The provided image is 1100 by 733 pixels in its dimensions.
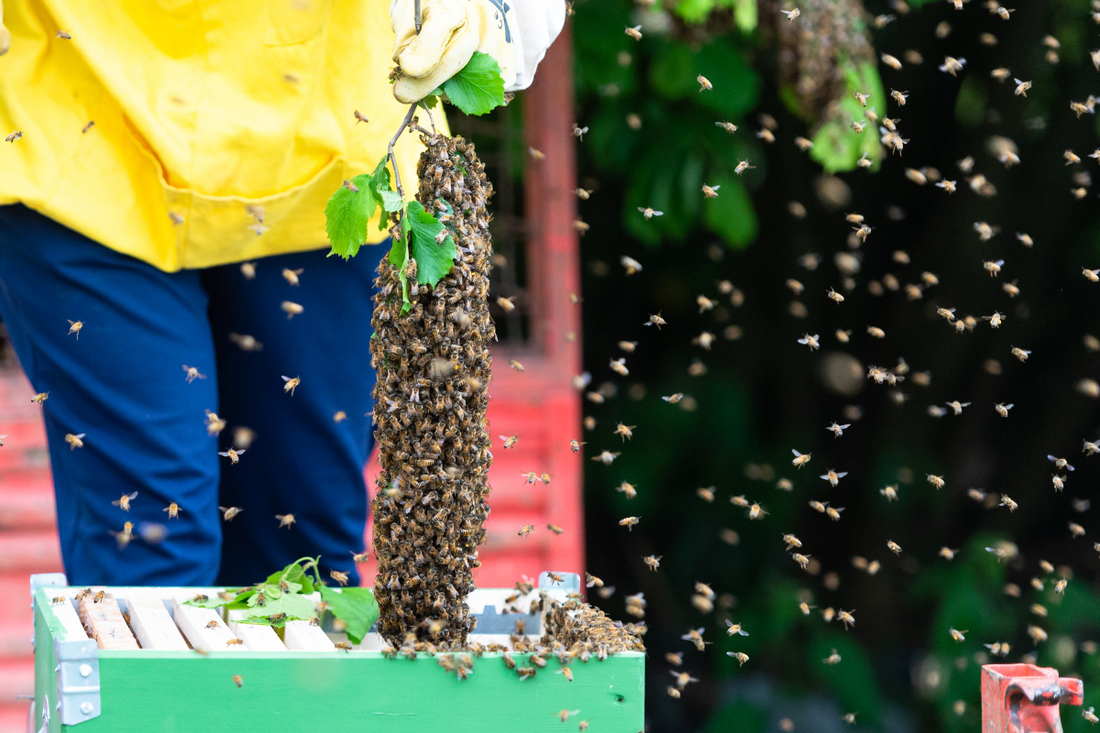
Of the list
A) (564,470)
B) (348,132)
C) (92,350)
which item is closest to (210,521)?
(92,350)

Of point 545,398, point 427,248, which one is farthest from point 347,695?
point 545,398

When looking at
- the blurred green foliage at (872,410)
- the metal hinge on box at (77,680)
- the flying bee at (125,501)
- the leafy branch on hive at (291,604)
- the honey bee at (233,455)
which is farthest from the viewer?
the blurred green foliage at (872,410)

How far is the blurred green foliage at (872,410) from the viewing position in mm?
3689

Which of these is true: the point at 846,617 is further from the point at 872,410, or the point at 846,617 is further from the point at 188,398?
the point at 872,410

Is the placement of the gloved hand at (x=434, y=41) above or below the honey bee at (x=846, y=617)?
above

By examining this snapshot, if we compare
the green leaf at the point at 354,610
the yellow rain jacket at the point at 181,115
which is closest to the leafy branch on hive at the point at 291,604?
the green leaf at the point at 354,610

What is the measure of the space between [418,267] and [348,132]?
0.43 m

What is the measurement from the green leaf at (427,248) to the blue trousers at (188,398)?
47 centimetres

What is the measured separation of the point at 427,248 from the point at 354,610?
0.53 meters

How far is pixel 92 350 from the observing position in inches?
65.7

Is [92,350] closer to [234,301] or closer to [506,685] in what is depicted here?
[234,301]

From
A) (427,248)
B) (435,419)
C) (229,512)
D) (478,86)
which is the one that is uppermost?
(478,86)

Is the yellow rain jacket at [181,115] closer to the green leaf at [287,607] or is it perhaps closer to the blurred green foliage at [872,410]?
the green leaf at [287,607]

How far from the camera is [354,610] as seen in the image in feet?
5.17
